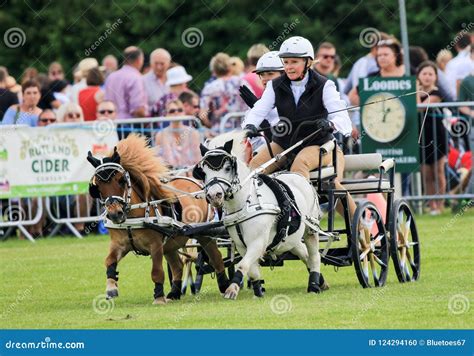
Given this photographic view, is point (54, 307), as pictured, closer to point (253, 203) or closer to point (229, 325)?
point (253, 203)

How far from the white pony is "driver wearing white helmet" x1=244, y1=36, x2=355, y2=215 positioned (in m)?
0.49

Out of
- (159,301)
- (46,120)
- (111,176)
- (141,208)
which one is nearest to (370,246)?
A: (159,301)

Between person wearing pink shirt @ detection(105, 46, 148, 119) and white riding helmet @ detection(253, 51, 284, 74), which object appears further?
person wearing pink shirt @ detection(105, 46, 148, 119)

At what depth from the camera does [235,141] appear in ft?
48.3

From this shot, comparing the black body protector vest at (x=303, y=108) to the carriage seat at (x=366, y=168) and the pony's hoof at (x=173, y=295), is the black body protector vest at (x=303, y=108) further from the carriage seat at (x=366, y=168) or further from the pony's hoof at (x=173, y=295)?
the pony's hoof at (x=173, y=295)

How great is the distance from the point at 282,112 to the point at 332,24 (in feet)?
69.2

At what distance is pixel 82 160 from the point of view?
23.0 meters

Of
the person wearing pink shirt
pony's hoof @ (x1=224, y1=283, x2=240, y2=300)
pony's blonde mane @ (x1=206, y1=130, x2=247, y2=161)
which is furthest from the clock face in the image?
pony's hoof @ (x1=224, y1=283, x2=240, y2=300)

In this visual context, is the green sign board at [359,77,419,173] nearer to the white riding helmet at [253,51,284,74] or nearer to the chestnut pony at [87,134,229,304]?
the white riding helmet at [253,51,284,74]

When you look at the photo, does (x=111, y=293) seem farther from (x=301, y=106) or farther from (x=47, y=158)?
(x=47, y=158)

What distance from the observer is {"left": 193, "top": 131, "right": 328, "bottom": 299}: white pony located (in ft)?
46.6

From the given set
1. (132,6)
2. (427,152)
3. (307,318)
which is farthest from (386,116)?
(132,6)

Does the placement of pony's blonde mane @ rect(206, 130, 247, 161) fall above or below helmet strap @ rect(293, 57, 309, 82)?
below

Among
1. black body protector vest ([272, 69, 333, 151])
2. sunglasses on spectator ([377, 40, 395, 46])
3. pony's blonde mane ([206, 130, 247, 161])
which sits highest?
sunglasses on spectator ([377, 40, 395, 46])
